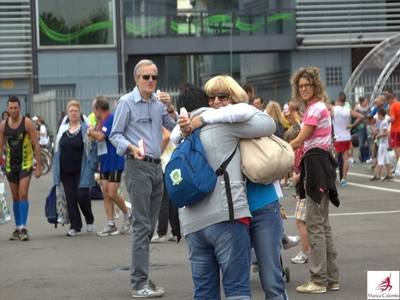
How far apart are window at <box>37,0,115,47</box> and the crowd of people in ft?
88.9

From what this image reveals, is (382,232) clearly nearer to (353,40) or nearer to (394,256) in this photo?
(394,256)

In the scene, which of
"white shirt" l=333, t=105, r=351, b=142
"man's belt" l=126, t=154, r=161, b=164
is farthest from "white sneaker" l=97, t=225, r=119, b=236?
"white shirt" l=333, t=105, r=351, b=142

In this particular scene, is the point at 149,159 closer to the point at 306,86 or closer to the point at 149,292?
the point at 149,292

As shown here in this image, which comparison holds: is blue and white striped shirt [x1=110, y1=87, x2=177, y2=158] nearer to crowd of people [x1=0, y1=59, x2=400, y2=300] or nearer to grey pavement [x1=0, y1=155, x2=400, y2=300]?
crowd of people [x1=0, y1=59, x2=400, y2=300]

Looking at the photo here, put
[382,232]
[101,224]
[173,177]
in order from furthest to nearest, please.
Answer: [101,224]
[382,232]
[173,177]

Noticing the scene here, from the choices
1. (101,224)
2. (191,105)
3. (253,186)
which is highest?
(191,105)

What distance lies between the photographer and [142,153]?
845cm

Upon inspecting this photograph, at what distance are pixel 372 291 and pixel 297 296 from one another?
138 centimetres

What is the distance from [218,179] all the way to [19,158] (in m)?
7.91

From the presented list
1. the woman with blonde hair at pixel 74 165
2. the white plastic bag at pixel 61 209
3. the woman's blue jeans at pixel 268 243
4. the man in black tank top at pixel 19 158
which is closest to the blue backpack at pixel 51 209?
the white plastic bag at pixel 61 209

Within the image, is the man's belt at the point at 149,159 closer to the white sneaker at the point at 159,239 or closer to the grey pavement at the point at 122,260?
the grey pavement at the point at 122,260

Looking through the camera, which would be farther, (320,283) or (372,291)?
(320,283)

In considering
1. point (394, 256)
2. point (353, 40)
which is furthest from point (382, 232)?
point (353, 40)

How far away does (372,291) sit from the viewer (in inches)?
281
